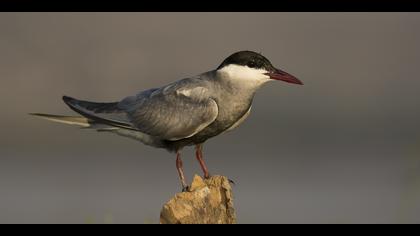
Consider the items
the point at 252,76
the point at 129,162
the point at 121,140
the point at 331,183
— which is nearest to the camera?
the point at 252,76

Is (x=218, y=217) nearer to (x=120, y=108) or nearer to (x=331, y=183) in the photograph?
(x=120, y=108)

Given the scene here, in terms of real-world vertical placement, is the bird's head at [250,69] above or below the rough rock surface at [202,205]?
above

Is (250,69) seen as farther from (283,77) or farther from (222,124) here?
(222,124)

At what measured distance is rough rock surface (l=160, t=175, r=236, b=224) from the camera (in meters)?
8.50

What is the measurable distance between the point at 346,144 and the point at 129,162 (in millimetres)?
3655

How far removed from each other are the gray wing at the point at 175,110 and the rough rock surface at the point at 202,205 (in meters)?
1.01

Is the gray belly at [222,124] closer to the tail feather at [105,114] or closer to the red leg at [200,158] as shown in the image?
the red leg at [200,158]

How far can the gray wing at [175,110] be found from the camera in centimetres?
992

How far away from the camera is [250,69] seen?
32.3 ft

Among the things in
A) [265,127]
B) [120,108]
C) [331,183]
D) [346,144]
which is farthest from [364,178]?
[120,108]

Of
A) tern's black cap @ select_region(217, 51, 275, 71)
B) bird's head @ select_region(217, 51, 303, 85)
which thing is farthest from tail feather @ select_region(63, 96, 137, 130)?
tern's black cap @ select_region(217, 51, 275, 71)

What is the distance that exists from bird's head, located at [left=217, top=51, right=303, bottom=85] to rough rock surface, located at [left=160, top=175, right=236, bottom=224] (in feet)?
3.94

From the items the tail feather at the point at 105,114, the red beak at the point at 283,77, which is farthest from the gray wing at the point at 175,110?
the red beak at the point at 283,77

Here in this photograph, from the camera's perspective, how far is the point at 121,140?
1959 centimetres
